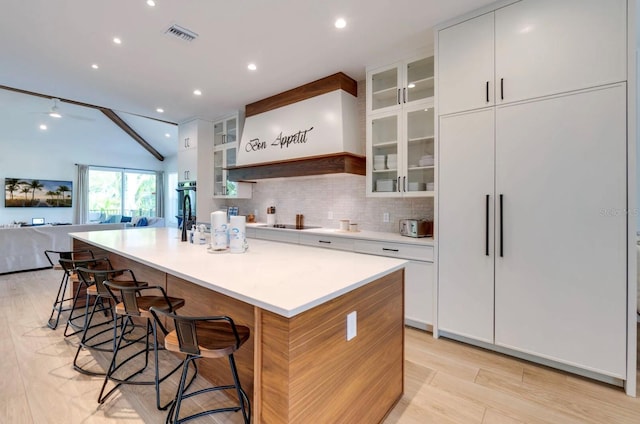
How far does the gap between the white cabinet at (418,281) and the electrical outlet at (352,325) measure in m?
1.33

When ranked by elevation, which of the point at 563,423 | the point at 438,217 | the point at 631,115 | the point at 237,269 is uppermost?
the point at 631,115

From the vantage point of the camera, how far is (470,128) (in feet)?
8.01

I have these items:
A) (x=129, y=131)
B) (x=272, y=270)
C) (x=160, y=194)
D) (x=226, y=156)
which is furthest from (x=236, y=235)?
(x=160, y=194)

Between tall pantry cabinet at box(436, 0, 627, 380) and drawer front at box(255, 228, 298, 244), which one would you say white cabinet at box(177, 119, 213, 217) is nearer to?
drawer front at box(255, 228, 298, 244)

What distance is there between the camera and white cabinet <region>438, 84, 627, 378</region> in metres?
1.92

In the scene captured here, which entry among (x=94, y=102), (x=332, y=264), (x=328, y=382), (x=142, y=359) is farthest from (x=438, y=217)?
(x=94, y=102)

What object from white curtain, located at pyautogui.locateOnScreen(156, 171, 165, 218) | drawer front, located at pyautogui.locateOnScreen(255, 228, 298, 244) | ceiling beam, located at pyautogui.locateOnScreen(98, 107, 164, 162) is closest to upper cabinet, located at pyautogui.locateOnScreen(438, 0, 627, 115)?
drawer front, located at pyautogui.locateOnScreen(255, 228, 298, 244)

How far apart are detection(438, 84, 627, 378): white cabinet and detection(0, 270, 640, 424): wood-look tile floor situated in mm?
184

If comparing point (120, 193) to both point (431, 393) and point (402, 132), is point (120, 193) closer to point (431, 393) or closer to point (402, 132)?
point (402, 132)

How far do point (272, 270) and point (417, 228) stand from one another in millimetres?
1796

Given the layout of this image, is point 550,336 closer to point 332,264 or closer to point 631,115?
point 631,115

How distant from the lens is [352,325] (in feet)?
4.68

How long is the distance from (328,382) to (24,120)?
9556 mm

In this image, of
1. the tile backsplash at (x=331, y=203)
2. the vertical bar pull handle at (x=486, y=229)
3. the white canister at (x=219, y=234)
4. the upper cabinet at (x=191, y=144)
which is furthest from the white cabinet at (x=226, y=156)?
the vertical bar pull handle at (x=486, y=229)
